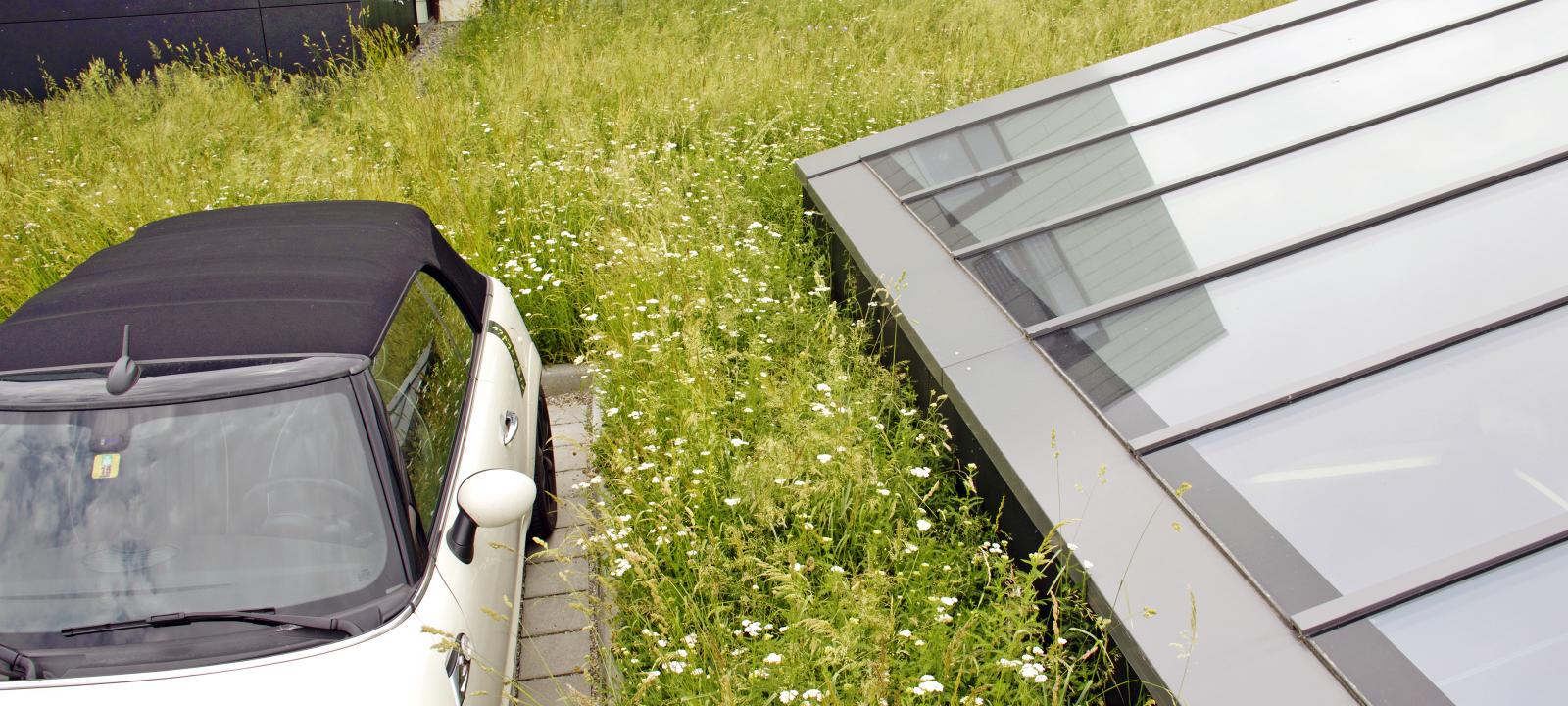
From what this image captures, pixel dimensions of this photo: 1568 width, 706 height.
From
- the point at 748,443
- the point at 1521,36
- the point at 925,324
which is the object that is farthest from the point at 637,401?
the point at 1521,36

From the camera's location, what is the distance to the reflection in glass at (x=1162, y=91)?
5898 millimetres

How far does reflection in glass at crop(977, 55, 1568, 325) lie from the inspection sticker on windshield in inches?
132

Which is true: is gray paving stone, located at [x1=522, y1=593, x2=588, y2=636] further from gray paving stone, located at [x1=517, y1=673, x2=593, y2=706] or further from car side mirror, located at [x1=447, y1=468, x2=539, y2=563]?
car side mirror, located at [x1=447, y1=468, x2=539, y2=563]

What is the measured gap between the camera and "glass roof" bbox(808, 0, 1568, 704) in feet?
8.85

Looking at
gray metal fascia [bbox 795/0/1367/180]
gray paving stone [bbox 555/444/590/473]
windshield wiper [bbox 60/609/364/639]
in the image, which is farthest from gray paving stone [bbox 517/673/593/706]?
gray metal fascia [bbox 795/0/1367/180]

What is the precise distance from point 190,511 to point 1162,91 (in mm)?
5466

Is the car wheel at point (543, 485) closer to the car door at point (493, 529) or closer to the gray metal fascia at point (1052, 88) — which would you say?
the car door at point (493, 529)

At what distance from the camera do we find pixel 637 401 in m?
5.05

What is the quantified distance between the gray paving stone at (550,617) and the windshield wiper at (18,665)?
1816 millimetres

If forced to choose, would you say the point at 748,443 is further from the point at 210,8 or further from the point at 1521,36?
the point at 210,8

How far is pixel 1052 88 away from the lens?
21.7 ft

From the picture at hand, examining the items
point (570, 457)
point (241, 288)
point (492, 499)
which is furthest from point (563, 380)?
point (492, 499)

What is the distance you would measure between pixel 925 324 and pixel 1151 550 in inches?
67.3

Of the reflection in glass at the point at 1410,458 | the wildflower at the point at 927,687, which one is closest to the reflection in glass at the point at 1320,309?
the reflection in glass at the point at 1410,458
